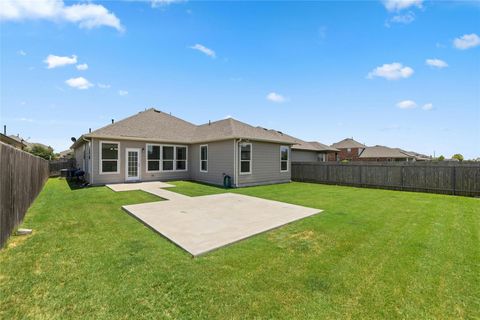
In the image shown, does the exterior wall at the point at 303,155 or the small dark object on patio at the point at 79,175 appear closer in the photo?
the small dark object on patio at the point at 79,175

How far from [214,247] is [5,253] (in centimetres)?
343

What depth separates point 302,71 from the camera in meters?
13.9

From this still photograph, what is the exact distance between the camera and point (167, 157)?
49.0 feet

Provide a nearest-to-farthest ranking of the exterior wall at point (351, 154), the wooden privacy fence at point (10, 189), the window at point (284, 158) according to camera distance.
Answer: the wooden privacy fence at point (10, 189)
the window at point (284, 158)
the exterior wall at point (351, 154)

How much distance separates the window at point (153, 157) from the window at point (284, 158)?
8.01 metres

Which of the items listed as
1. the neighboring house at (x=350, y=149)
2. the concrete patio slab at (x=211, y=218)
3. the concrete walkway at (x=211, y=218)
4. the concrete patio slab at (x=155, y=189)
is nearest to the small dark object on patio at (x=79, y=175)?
the concrete patio slab at (x=155, y=189)

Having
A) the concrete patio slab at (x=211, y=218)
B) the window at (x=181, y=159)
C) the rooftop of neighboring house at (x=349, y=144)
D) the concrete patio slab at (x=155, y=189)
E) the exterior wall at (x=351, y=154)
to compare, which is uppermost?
the rooftop of neighboring house at (x=349, y=144)

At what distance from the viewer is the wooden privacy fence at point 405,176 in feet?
34.0

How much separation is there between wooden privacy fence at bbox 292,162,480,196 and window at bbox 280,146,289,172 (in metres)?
1.72

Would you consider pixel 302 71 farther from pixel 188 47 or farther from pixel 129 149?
pixel 129 149

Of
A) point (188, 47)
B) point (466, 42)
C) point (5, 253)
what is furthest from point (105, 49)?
point (466, 42)

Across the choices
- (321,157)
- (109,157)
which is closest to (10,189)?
(109,157)

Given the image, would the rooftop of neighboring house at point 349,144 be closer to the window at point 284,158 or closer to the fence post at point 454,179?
the window at point 284,158

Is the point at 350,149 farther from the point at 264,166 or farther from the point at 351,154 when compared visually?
the point at 264,166
